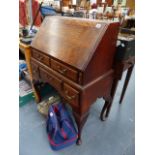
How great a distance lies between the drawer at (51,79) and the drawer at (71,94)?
0.26 ft

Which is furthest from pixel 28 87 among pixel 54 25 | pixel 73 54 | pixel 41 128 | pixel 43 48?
pixel 73 54

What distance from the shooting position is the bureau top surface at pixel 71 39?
894 mm

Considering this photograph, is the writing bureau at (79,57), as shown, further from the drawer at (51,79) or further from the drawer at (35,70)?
the drawer at (35,70)

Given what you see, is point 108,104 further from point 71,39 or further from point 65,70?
point 71,39


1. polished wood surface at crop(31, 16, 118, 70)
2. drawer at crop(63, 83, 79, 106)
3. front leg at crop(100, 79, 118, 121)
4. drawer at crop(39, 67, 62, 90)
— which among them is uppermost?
polished wood surface at crop(31, 16, 118, 70)

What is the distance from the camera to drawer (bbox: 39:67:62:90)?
1.13m

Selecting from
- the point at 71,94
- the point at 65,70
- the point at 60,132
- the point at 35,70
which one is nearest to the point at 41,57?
the point at 35,70

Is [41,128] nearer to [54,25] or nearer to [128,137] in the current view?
[128,137]

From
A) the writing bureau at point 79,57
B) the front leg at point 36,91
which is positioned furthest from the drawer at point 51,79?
the front leg at point 36,91

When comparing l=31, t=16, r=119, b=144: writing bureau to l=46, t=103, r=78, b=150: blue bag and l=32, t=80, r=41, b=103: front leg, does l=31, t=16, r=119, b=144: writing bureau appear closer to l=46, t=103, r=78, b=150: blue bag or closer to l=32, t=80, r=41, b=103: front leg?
l=46, t=103, r=78, b=150: blue bag

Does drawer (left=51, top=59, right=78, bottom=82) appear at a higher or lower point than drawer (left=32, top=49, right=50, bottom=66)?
lower

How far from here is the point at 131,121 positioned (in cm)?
162

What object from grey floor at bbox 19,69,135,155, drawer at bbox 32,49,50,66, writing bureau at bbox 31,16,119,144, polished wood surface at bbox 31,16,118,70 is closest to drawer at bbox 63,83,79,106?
writing bureau at bbox 31,16,119,144
